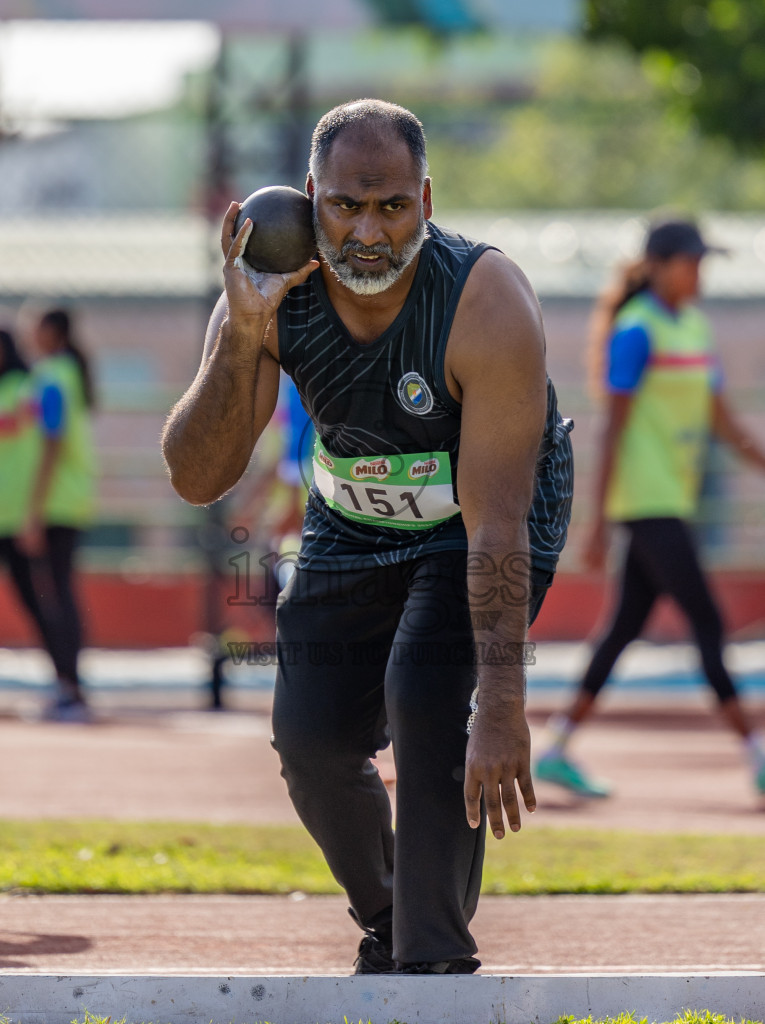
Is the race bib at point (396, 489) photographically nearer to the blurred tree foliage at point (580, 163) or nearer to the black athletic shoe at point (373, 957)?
the black athletic shoe at point (373, 957)

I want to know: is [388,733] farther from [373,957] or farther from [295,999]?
[295,999]

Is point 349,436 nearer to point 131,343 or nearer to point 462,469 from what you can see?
point 462,469

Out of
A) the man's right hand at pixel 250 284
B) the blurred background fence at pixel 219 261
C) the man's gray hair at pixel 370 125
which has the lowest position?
the blurred background fence at pixel 219 261

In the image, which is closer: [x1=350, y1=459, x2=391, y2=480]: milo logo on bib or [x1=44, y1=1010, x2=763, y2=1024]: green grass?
[x1=44, y1=1010, x2=763, y2=1024]: green grass

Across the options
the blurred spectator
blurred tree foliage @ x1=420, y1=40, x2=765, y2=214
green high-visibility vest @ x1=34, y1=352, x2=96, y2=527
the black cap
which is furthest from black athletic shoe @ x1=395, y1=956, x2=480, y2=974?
blurred tree foliage @ x1=420, y1=40, x2=765, y2=214

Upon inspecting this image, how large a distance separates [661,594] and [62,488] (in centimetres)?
394

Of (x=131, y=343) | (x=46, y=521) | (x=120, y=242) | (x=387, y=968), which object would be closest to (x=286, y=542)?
(x=46, y=521)

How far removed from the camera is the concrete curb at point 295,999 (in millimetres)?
3246

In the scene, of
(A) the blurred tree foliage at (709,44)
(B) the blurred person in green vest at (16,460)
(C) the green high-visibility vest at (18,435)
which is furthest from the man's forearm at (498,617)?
(A) the blurred tree foliage at (709,44)

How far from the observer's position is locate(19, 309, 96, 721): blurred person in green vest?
9.40m

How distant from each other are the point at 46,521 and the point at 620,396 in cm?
389

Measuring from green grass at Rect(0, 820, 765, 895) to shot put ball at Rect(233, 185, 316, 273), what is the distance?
2438 mm

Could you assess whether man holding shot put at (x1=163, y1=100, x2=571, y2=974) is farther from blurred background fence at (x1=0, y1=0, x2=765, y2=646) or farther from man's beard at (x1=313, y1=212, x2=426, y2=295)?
blurred background fence at (x1=0, y1=0, x2=765, y2=646)

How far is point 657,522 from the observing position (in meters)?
6.92
